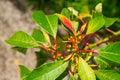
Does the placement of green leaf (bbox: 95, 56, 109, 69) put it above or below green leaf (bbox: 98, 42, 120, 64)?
below

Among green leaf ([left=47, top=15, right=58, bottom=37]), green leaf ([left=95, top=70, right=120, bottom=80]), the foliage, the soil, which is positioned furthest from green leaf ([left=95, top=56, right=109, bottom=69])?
the soil

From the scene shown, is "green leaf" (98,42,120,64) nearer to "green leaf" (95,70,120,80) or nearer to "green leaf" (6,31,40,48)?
"green leaf" (95,70,120,80)

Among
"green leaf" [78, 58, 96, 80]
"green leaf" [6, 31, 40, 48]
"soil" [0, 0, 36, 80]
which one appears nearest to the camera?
"green leaf" [78, 58, 96, 80]

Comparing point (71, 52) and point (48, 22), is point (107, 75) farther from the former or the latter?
point (48, 22)

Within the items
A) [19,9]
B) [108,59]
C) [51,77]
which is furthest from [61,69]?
[19,9]

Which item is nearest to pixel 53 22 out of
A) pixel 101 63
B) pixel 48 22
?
pixel 48 22

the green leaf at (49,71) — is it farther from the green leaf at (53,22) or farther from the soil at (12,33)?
the soil at (12,33)

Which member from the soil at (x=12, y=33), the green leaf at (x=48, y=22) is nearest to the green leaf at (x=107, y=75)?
the green leaf at (x=48, y=22)

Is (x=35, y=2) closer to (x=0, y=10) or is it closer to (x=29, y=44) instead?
(x=0, y=10)
